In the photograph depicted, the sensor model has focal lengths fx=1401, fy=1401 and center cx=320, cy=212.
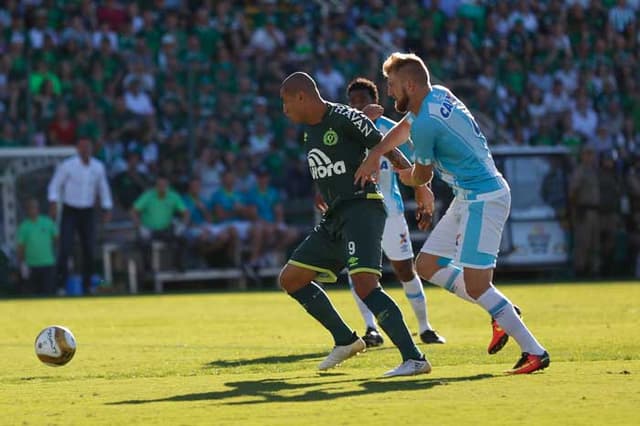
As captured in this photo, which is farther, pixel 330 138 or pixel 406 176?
pixel 406 176

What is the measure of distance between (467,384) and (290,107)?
253 cm

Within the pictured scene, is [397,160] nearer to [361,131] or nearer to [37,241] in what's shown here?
[361,131]

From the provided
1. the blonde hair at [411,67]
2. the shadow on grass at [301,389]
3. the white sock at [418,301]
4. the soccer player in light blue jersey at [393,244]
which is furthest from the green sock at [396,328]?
the white sock at [418,301]

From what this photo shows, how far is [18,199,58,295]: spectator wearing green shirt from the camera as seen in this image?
2444 centimetres

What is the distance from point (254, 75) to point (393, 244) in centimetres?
1345

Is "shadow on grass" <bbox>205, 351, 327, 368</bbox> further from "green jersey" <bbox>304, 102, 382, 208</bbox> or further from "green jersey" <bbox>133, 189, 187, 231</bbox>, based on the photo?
"green jersey" <bbox>133, 189, 187, 231</bbox>

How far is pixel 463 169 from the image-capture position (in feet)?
33.2

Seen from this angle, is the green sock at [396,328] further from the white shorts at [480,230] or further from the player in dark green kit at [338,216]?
the white shorts at [480,230]

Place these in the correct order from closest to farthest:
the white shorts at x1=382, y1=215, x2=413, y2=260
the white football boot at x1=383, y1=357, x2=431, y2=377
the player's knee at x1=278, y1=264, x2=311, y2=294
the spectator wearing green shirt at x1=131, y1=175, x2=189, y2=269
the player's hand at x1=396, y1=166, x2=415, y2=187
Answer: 1. the white football boot at x1=383, y1=357, x2=431, y2=377
2. the player's hand at x1=396, y1=166, x2=415, y2=187
3. the player's knee at x1=278, y1=264, x2=311, y2=294
4. the white shorts at x1=382, y1=215, x2=413, y2=260
5. the spectator wearing green shirt at x1=131, y1=175, x2=189, y2=269

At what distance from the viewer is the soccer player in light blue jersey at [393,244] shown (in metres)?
13.5

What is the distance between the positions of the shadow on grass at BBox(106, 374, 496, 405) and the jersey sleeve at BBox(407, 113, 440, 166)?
5.17ft

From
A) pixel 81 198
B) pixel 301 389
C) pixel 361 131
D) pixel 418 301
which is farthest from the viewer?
pixel 81 198

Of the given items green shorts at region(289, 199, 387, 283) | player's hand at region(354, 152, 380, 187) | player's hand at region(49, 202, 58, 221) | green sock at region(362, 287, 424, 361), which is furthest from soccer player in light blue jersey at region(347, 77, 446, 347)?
player's hand at region(49, 202, 58, 221)

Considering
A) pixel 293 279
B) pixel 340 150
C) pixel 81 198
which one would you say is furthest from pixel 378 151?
pixel 81 198
